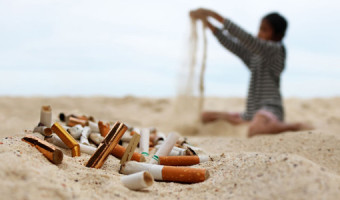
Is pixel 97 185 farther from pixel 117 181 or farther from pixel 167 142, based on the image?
pixel 167 142

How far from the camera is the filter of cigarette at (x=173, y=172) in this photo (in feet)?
5.74

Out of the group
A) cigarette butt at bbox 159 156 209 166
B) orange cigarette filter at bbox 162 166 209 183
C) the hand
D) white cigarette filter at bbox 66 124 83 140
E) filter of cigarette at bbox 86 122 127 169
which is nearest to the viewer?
orange cigarette filter at bbox 162 166 209 183

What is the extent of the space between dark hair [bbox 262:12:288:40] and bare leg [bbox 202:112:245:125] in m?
1.27

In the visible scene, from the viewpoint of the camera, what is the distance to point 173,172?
1779 mm

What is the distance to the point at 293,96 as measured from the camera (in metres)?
8.34

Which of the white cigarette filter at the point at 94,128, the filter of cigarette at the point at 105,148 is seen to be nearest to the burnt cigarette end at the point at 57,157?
the filter of cigarette at the point at 105,148

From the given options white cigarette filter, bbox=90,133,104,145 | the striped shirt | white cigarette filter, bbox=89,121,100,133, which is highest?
the striped shirt

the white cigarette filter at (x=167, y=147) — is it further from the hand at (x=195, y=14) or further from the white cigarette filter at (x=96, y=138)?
the hand at (x=195, y=14)

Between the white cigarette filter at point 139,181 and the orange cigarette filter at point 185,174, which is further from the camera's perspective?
the orange cigarette filter at point 185,174

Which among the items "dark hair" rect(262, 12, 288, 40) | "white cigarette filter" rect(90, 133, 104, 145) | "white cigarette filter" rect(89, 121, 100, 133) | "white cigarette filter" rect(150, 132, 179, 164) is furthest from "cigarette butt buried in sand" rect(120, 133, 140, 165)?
"dark hair" rect(262, 12, 288, 40)

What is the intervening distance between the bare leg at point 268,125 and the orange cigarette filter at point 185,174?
8.39ft

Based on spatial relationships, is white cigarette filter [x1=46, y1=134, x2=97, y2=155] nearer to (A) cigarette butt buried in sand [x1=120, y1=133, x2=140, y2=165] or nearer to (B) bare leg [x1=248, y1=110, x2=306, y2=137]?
(A) cigarette butt buried in sand [x1=120, y1=133, x2=140, y2=165]

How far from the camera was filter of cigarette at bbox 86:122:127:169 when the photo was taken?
74.9 inches

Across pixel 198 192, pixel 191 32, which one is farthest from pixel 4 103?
pixel 198 192
